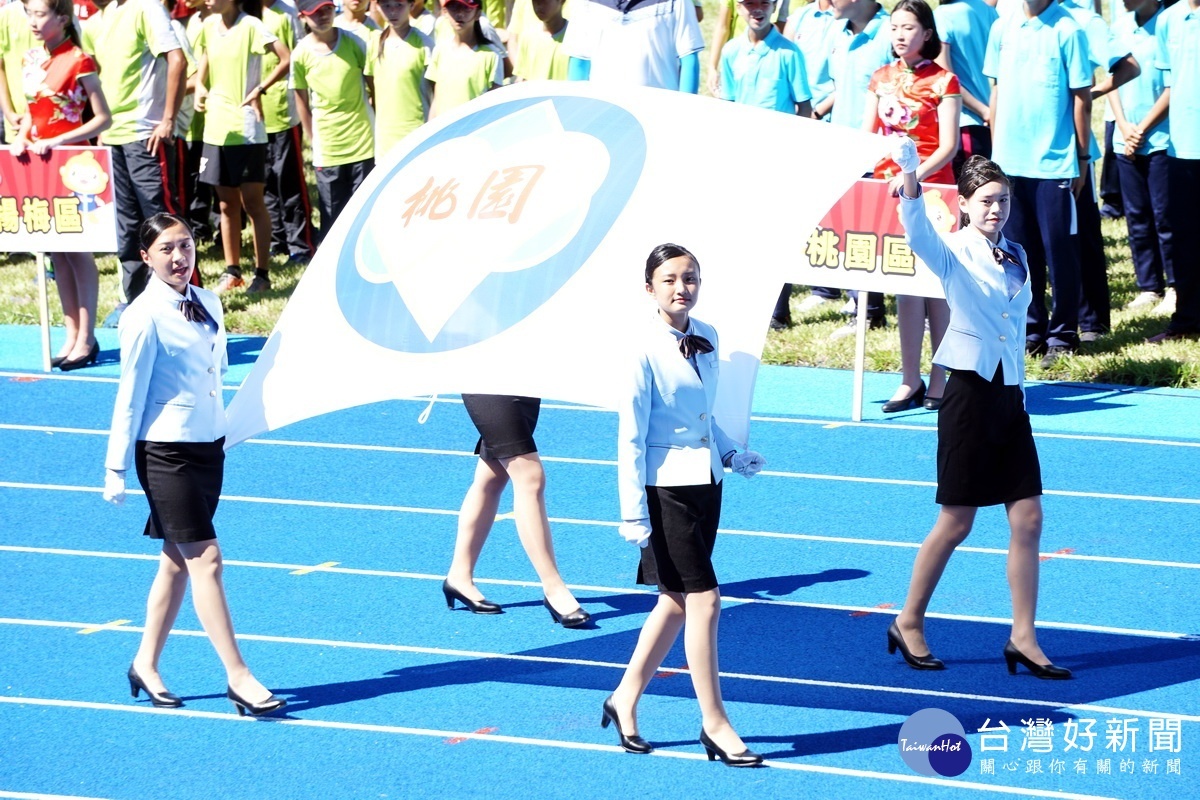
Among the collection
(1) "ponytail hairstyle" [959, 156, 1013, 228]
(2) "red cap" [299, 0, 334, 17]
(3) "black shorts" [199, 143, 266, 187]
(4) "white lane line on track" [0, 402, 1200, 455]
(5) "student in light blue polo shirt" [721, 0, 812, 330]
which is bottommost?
(4) "white lane line on track" [0, 402, 1200, 455]

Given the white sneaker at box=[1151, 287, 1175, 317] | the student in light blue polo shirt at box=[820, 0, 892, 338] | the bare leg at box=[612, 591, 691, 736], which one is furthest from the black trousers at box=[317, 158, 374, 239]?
the bare leg at box=[612, 591, 691, 736]

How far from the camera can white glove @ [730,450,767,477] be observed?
5480mm

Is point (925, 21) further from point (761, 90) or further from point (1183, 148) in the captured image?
point (1183, 148)

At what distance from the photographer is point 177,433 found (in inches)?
232

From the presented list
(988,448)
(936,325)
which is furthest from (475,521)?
(936,325)

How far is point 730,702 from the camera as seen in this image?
6051 millimetres

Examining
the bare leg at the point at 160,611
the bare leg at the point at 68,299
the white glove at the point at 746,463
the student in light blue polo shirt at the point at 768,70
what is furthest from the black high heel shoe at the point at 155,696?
the student in light blue polo shirt at the point at 768,70

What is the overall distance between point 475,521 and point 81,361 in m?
5.80

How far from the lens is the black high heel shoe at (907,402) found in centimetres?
1037

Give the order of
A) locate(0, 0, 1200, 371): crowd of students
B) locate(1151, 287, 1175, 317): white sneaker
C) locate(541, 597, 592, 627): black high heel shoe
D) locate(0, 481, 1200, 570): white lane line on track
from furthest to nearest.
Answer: locate(1151, 287, 1175, 317): white sneaker < locate(0, 0, 1200, 371): crowd of students < locate(0, 481, 1200, 570): white lane line on track < locate(541, 597, 592, 627): black high heel shoe

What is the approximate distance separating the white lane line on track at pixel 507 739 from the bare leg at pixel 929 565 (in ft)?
3.25

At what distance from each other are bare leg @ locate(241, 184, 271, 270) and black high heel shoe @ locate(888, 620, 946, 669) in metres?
8.24

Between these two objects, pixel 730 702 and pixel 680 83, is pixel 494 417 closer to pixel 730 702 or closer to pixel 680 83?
pixel 730 702

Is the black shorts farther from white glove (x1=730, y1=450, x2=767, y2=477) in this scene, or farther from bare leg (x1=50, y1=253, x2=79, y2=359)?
white glove (x1=730, y1=450, x2=767, y2=477)
